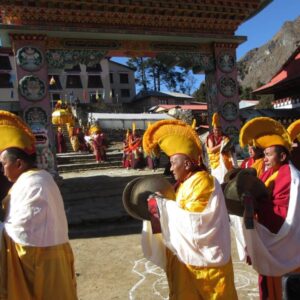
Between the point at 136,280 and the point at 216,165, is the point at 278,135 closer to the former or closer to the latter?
the point at 136,280

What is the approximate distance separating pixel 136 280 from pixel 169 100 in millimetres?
45070

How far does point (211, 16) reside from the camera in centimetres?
1039

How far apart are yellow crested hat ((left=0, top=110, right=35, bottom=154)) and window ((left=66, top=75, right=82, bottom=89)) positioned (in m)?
45.4

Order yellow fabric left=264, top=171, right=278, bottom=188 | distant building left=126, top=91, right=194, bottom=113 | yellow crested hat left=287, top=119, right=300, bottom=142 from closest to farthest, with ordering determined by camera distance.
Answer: yellow fabric left=264, top=171, right=278, bottom=188, yellow crested hat left=287, top=119, right=300, bottom=142, distant building left=126, top=91, right=194, bottom=113

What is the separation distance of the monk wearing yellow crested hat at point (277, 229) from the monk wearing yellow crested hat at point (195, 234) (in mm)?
404

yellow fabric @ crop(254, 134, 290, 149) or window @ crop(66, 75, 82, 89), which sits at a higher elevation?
window @ crop(66, 75, 82, 89)

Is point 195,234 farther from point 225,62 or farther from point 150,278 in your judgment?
point 225,62

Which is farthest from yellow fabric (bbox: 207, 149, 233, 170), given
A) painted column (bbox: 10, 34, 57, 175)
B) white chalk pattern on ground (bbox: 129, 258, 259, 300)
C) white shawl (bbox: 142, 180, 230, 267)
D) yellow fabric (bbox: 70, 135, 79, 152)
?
yellow fabric (bbox: 70, 135, 79, 152)

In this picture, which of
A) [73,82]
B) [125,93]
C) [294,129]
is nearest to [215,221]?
[294,129]

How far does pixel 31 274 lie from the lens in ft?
9.01

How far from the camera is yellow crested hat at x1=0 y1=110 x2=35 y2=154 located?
285cm

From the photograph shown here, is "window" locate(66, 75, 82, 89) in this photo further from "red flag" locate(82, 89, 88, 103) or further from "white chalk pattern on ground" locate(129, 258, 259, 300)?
"white chalk pattern on ground" locate(129, 258, 259, 300)

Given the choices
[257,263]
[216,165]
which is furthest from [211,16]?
[257,263]

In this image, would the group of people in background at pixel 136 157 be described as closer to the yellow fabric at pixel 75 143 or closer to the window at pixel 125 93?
the yellow fabric at pixel 75 143
